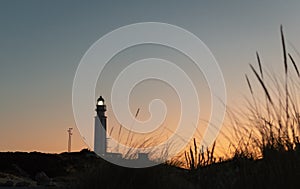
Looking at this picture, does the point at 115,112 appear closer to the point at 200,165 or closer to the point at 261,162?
the point at 200,165

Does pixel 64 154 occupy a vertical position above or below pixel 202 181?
above

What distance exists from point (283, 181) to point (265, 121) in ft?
3.00

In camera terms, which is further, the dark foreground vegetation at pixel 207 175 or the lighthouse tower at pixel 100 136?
the lighthouse tower at pixel 100 136

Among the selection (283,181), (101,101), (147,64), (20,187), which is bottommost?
(283,181)

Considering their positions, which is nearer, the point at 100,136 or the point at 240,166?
the point at 240,166

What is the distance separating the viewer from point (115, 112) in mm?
7270

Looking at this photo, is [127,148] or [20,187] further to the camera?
[20,187]

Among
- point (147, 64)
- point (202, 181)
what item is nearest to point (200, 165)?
point (202, 181)

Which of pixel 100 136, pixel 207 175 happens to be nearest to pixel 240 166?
pixel 207 175

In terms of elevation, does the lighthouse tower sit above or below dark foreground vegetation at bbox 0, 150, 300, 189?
above

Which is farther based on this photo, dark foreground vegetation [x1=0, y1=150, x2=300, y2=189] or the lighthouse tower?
the lighthouse tower

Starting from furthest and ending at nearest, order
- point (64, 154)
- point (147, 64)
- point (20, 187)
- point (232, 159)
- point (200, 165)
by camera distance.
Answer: point (64, 154) → point (20, 187) → point (147, 64) → point (200, 165) → point (232, 159)

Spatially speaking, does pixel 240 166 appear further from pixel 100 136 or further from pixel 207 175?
pixel 100 136

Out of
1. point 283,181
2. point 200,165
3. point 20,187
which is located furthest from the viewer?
point 20,187
